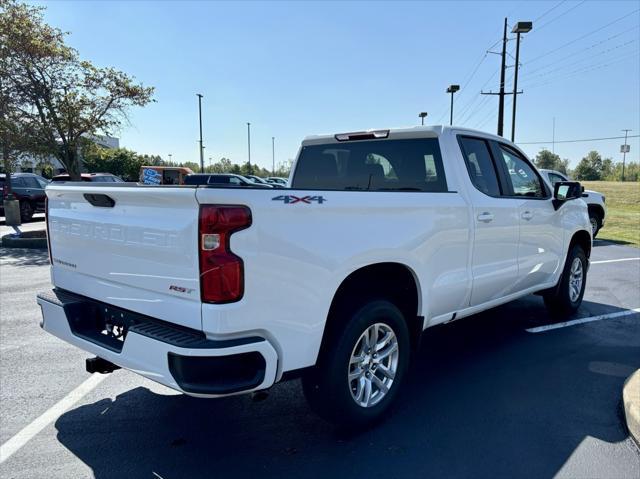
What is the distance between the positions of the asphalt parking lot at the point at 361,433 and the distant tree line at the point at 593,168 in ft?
295

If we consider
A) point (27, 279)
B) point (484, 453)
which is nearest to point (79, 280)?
point (484, 453)

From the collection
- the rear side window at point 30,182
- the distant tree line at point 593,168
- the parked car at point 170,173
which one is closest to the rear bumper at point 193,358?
the parked car at point 170,173

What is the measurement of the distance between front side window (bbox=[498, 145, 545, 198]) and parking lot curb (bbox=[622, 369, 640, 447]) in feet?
6.12

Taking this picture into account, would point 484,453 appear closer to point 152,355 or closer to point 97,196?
point 152,355

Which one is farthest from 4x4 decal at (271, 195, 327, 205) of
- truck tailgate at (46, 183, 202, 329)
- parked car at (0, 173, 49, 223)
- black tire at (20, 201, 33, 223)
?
black tire at (20, 201, 33, 223)

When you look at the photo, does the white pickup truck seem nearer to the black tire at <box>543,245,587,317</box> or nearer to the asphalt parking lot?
the asphalt parking lot

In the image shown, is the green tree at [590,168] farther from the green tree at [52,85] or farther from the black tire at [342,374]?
the black tire at [342,374]

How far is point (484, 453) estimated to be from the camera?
301 cm

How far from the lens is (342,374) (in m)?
2.98

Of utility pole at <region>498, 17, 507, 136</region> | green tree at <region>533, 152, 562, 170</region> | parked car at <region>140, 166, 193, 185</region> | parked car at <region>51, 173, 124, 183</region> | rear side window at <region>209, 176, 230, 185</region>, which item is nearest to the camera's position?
parked car at <region>51, 173, 124, 183</region>

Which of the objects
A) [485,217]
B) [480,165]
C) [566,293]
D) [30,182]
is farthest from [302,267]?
[30,182]

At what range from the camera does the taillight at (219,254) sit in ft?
7.76

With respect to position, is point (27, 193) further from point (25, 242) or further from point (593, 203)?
point (593, 203)

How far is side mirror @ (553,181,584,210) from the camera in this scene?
5137mm
